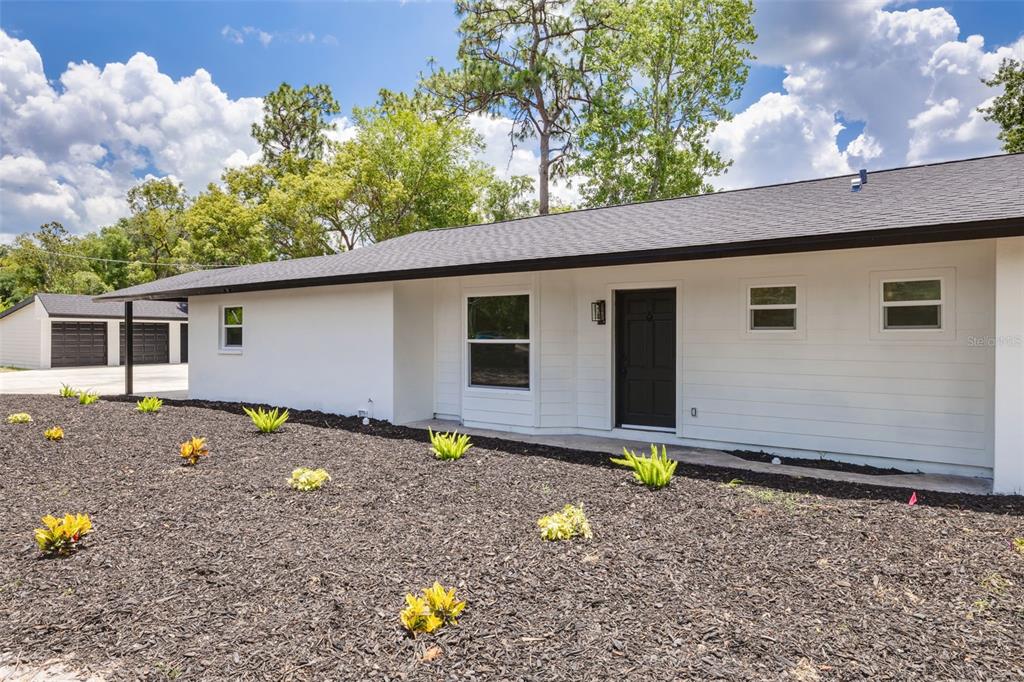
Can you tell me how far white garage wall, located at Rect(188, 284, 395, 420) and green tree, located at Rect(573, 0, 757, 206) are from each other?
15.4 meters

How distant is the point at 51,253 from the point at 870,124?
153 ft

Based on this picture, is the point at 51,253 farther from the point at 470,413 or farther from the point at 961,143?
the point at 961,143

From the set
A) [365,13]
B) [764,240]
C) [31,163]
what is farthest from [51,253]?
[764,240]

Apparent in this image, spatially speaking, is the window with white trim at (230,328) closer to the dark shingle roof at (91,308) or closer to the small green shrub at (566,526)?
the small green shrub at (566,526)

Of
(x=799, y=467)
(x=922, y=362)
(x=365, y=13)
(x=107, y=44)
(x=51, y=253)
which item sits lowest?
(x=799, y=467)

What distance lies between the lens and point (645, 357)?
7.55 m

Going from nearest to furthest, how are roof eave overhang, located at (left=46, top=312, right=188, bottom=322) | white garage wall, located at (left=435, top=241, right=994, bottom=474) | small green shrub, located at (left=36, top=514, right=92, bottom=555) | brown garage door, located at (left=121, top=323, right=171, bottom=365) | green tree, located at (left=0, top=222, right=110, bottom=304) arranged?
small green shrub, located at (left=36, top=514, right=92, bottom=555)
white garage wall, located at (left=435, top=241, right=994, bottom=474)
roof eave overhang, located at (left=46, top=312, right=188, bottom=322)
brown garage door, located at (left=121, top=323, right=171, bottom=365)
green tree, located at (left=0, top=222, right=110, bottom=304)

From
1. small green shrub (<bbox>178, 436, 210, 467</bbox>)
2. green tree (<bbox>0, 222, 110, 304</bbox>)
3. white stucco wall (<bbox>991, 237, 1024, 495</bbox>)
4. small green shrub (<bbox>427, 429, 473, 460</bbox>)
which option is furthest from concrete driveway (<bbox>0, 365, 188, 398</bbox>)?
green tree (<bbox>0, 222, 110, 304</bbox>)

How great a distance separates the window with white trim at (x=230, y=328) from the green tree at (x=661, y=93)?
15.4m

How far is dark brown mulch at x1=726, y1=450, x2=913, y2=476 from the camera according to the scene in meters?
5.74

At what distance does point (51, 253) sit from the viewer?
36438 mm

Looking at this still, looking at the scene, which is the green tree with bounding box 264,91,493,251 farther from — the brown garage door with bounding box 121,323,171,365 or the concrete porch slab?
the concrete porch slab

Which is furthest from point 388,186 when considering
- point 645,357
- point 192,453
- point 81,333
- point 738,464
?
point 738,464

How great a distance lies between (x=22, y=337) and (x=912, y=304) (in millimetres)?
29464
